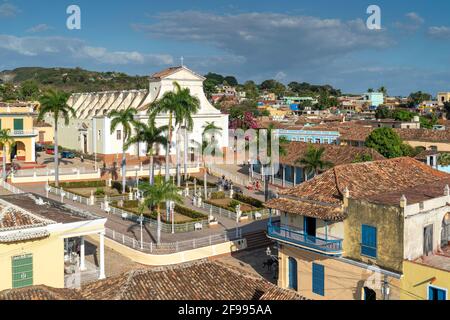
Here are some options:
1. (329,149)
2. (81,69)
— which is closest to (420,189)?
(329,149)

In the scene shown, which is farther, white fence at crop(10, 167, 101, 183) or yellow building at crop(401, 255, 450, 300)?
white fence at crop(10, 167, 101, 183)

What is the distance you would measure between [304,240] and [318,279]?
1545 millimetres

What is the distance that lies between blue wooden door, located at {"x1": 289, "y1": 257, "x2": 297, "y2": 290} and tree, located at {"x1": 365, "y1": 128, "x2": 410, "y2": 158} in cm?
2800

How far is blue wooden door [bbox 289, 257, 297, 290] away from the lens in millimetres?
20281

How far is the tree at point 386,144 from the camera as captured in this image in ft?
150

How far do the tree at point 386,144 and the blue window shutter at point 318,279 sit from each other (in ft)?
94.3

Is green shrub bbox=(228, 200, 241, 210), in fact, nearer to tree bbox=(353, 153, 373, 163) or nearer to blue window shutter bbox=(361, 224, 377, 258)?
tree bbox=(353, 153, 373, 163)

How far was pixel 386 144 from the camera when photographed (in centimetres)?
4622

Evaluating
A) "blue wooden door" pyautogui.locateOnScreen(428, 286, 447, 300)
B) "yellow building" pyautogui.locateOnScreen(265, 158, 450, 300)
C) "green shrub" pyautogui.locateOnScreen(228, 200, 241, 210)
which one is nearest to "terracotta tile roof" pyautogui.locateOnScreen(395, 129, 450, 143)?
"green shrub" pyautogui.locateOnScreen(228, 200, 241, 210)

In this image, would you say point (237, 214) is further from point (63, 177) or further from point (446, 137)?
point (446, 137)

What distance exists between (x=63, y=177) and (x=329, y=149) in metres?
21.8

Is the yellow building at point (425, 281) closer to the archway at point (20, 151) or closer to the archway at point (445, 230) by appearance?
the archway at point (445, 230)

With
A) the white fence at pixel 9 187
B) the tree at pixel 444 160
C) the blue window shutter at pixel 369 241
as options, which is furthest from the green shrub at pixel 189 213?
the tree at pixel 444 160

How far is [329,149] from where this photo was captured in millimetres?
42062
